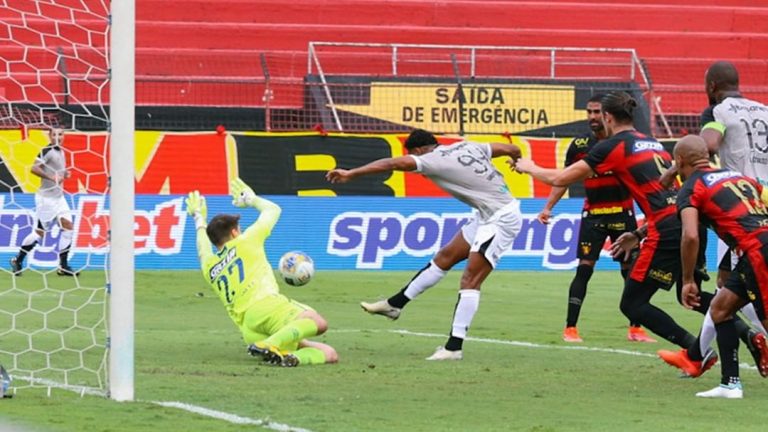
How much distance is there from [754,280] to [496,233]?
3.24 metres

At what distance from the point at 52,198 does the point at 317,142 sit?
14.7ft

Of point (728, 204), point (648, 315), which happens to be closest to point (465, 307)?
point (648, 315)

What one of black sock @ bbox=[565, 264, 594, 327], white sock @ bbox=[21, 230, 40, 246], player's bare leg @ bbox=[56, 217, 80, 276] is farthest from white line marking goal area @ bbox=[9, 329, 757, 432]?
white sock @ bbox=[21, 230, 40, 246]

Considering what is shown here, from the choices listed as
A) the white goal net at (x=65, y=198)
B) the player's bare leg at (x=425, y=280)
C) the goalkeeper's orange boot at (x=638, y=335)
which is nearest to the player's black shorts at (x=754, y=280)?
the player's bare leg at (x=425, y=280)

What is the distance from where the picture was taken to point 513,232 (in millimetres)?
11625

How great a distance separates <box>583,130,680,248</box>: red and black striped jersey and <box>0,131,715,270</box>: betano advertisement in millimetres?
10543

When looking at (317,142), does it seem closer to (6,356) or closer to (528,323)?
(528,323)

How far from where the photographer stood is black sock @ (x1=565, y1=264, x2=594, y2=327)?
1273cm

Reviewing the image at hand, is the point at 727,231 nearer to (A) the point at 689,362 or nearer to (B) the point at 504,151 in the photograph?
(A) the point at 689,362

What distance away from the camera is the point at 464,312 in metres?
11.1

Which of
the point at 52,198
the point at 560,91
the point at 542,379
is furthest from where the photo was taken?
the point at 560,91

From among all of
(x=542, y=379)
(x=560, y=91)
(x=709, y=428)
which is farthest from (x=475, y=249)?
(x=560, y=91)

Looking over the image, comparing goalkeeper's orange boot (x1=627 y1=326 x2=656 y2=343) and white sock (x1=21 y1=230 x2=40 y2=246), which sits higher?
goalkeeper's orange boot (x1=627 y1=326 x2=656 y2=343)

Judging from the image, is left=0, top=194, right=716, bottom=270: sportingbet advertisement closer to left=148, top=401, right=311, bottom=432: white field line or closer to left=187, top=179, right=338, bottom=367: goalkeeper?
left=187, top=179, right=338, bottom=367: goalkeeper
